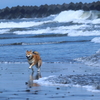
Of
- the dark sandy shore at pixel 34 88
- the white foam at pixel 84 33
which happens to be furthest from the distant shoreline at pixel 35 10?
the dark sandy shore at pixel 34 88

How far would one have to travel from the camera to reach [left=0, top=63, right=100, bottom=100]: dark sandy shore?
859cm

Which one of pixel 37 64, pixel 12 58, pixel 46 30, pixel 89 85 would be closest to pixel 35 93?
pixel 89 85

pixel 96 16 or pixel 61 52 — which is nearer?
pixel 61 52

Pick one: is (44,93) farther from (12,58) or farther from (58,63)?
(12,58)

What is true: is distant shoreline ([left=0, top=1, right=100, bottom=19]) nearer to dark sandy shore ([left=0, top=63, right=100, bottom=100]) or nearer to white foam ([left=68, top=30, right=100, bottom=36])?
white foam ([left=68, top=30, right=100, bottom=36])

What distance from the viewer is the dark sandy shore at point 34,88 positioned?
859cm

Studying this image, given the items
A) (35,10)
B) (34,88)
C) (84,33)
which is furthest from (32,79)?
(35,10)

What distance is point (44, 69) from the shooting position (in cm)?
1361

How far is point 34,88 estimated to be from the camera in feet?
31.7

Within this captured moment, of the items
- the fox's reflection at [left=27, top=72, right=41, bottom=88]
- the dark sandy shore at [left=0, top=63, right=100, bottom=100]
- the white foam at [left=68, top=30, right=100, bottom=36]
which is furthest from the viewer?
the white foam at [left=68, top=30, right=100, bottom=36]

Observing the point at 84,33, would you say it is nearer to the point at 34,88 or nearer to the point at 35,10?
the point at 34,88

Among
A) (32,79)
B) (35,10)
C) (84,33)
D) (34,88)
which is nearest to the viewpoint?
(34,88)

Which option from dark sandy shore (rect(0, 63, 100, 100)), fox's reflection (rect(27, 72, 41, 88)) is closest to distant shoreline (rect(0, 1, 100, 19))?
dark sandy shore (rect(0, 63, 100, 100))

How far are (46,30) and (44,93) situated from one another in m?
33.4
